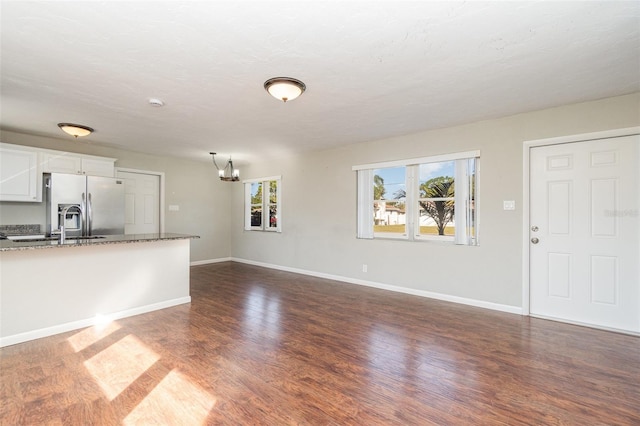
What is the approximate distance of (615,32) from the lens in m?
2.09

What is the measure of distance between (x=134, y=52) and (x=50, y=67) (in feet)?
2.92

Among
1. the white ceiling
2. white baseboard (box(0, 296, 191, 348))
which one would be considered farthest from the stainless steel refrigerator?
white baseboard (box(0, 296, 191, 348))

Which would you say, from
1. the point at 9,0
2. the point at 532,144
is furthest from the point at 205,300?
the point at 532,144

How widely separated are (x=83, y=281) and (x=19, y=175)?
2.46 meters

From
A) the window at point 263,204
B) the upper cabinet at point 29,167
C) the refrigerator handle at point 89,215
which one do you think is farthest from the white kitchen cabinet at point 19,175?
the window at point 263,204

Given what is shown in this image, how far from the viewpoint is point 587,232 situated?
3387mm

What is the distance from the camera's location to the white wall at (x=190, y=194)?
551 centimetres

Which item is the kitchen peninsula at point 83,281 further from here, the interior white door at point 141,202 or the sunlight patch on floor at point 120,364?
the interior white door at point 141,202

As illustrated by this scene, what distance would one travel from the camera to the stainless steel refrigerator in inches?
180

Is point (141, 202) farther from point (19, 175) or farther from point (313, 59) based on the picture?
point (313, 59)

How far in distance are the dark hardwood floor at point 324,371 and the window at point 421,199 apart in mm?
1277

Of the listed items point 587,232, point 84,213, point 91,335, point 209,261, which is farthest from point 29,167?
point 587,232

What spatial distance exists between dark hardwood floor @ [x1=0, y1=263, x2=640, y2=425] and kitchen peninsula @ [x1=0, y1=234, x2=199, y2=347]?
17cm

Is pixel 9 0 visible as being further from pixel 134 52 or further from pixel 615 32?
pixel 615 32
